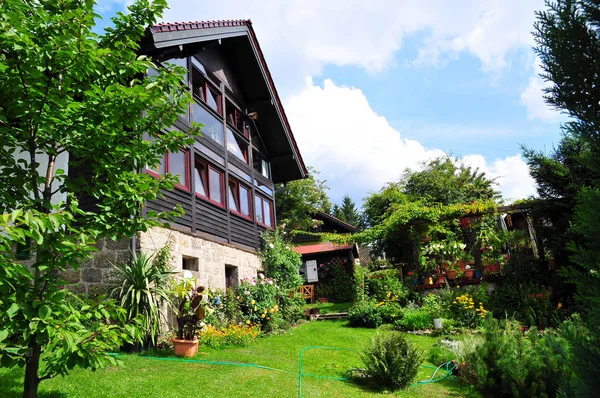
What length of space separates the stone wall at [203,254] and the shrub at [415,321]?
4.73 meters

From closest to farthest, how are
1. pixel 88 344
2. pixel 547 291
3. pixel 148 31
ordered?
pixel 88 344 → pixel 148 31 → pixel 547 291

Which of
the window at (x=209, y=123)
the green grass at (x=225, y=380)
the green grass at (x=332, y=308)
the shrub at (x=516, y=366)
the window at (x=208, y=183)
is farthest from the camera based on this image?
the green grass at (x=332, y=308)

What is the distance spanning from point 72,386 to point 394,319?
9585mm

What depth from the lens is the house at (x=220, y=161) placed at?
929 cm

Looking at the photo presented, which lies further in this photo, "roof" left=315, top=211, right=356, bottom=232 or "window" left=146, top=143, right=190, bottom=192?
"roof" left=315, top=211, right=356, bottom=232

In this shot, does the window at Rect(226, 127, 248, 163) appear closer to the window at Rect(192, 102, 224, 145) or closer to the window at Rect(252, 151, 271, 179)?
the window at Rect(192, 102, 224, 145)

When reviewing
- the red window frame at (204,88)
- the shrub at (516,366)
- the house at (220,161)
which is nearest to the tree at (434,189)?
the house at (220,161)

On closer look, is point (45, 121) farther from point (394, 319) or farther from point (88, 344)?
point (394, 319)

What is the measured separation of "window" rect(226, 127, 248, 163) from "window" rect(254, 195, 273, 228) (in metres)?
1.52

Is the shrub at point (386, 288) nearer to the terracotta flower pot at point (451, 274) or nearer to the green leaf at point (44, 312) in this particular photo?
the terracotta flower pot at point (451, 274)

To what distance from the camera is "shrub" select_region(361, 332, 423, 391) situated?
6.48m

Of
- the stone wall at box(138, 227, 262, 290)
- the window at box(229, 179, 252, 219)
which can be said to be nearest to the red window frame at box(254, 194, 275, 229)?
the window at box(229, 179, 252, 219)

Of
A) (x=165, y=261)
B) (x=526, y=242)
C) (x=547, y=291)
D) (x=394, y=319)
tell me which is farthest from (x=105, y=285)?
(x=526, y=242)

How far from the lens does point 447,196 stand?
90.6 feet
